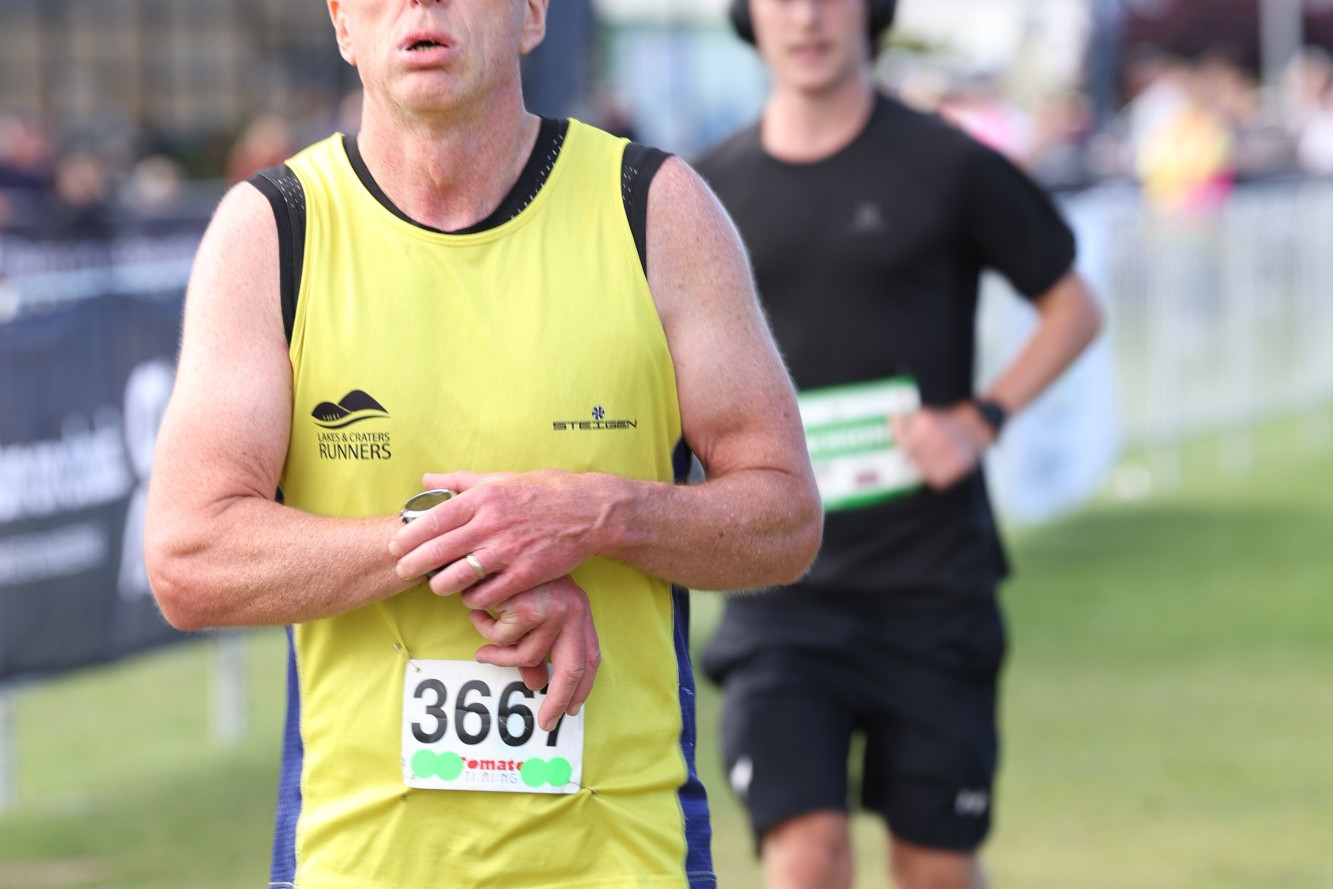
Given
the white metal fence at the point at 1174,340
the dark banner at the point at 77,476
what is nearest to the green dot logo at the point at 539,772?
the dark banner at the point at 77,476

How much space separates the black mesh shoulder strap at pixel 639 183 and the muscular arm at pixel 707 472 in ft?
0.04

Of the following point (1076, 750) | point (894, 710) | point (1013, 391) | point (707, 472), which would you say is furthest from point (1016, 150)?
point (707, 472)

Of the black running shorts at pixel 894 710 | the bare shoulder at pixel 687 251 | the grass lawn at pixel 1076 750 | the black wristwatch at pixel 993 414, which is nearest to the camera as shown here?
the bare shoulder at pixel 687 251

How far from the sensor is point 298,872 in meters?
2.89

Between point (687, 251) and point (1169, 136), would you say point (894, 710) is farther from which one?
point (1169, 136)

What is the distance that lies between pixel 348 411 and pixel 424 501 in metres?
0.19

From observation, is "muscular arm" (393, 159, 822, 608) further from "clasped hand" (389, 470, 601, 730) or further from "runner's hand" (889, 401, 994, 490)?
"runner's hand" (889, 401, 994, 490)

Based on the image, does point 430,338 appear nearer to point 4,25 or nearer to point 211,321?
point 211,321

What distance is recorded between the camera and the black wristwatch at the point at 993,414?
492cm

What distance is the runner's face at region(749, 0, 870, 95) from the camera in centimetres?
486

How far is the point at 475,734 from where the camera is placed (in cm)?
281

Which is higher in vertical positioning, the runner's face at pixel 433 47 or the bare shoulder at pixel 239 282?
the runner's face at pixel 433 47

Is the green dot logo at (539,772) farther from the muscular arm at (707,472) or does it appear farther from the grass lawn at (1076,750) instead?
the grass lawn at (1076,750)

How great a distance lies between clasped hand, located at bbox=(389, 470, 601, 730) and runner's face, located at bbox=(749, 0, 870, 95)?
237cm
